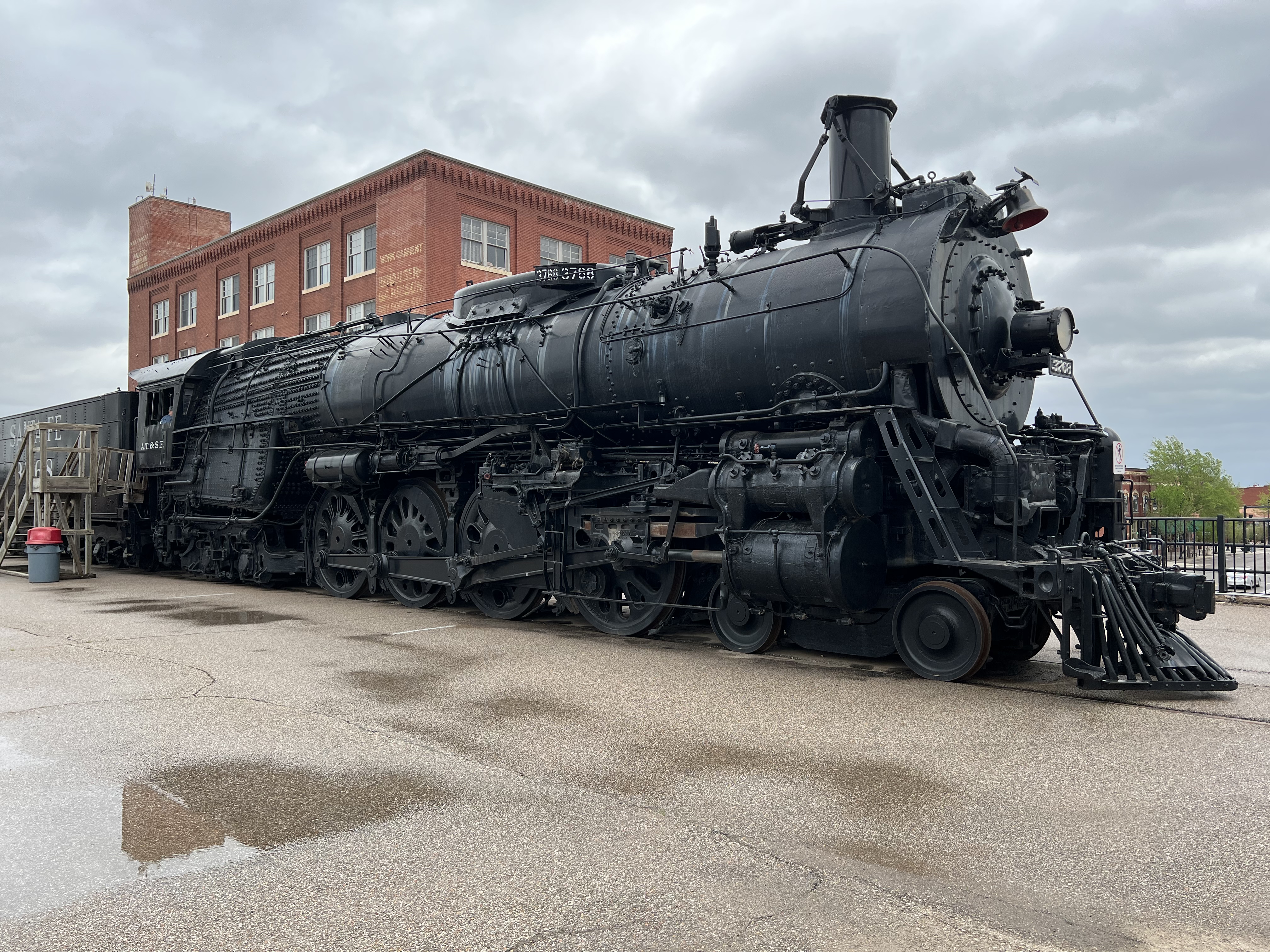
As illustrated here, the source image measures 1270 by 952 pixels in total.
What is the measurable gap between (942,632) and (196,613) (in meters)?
8.74

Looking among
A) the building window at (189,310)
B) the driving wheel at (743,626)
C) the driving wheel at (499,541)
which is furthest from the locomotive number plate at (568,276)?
the building window at (189,310)

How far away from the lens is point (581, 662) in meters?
7.84

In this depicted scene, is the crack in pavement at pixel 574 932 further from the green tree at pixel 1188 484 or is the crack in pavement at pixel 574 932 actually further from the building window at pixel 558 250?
the green tree at pixel 1188 484

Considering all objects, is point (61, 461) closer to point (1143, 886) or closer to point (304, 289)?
point (304, 289)

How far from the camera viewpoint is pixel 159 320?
1679 inches

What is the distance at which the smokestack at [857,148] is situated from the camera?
8453 millimetres

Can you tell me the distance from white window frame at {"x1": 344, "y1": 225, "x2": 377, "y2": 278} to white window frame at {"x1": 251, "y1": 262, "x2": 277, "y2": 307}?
4787mm

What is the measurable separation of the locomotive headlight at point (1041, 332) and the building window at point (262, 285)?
33089 millimetres

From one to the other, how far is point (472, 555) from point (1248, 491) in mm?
96775

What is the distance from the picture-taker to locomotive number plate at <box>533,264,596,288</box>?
34.0 feet

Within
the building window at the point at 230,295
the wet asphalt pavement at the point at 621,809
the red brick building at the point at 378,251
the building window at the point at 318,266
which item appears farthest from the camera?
the building window at the point at 230,295

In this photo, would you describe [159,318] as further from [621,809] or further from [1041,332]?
[621,809]

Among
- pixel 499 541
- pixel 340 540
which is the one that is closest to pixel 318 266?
pixel 340 540

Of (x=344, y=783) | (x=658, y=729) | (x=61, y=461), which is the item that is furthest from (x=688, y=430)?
(x=61, y=461)
